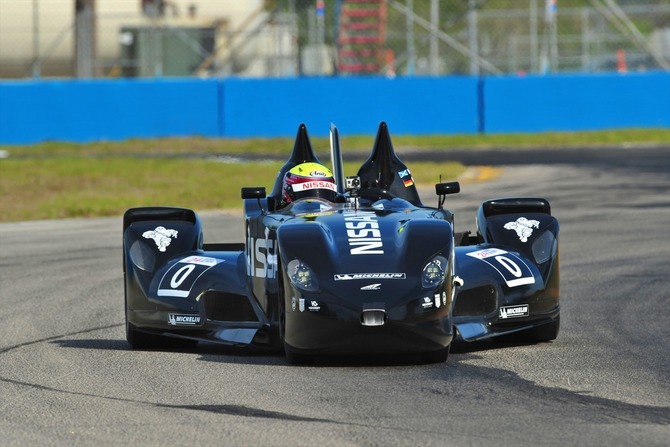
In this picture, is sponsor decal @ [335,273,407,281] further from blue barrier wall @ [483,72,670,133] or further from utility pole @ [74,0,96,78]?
utility pole @ [74,0,96,78]

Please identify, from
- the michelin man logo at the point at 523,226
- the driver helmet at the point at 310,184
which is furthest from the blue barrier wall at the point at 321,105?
the michelin man logo at the point at 523,226

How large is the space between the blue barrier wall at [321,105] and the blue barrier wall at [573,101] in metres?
0.02

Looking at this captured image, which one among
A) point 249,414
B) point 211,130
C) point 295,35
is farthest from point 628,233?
point 295,35

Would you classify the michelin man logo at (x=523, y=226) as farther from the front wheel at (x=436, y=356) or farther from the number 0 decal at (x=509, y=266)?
the front wheel at (x=436, y=356)

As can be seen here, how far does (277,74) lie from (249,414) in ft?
92.1

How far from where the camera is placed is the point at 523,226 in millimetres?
9055

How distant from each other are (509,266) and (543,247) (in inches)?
13.7

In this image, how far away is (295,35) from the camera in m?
34.3

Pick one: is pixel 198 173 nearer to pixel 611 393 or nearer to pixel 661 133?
pixel 661 133

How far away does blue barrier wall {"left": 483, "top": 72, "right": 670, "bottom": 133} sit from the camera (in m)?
31.7

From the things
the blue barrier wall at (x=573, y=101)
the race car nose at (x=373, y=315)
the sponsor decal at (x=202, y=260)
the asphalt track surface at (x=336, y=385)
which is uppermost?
the blue barrier wall at (x=573, y=101)

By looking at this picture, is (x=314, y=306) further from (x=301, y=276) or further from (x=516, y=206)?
(x=516, y=206)

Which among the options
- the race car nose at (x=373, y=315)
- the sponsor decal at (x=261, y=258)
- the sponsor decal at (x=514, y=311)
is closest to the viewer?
the race car nose at (x=373, y=315)

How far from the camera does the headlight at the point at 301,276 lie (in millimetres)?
7541
